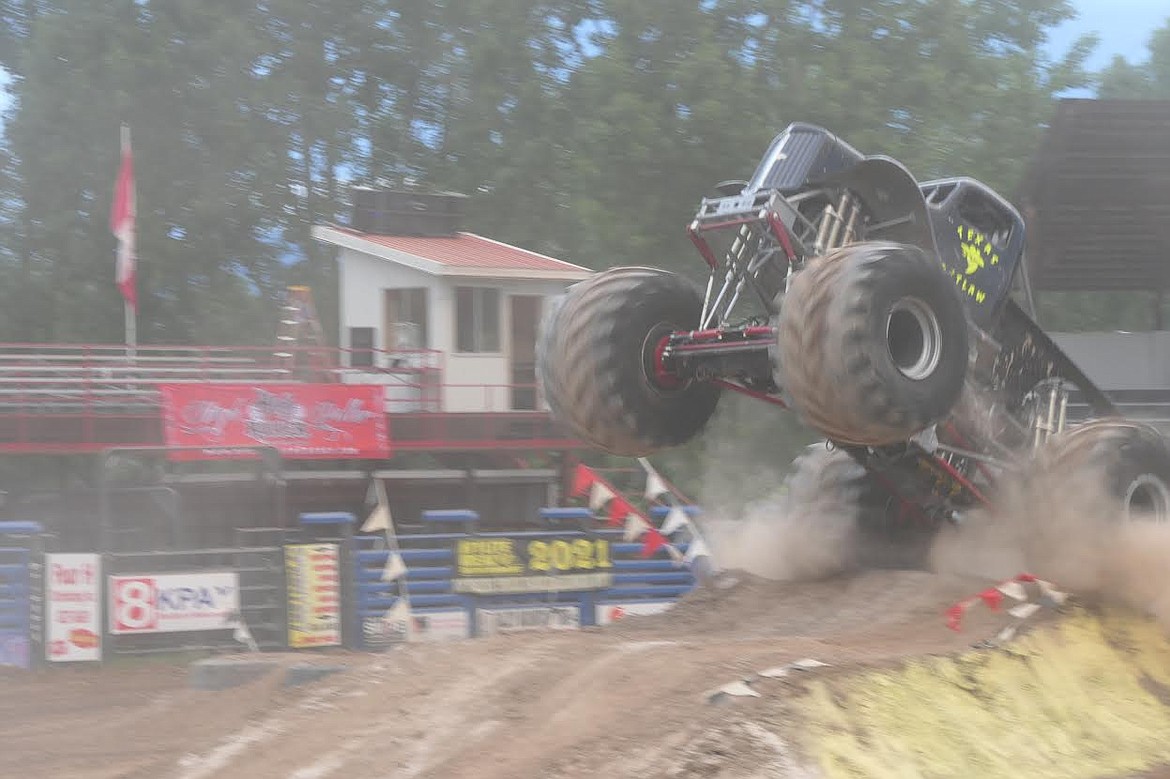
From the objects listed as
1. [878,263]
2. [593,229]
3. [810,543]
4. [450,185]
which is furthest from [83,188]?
[878,263]

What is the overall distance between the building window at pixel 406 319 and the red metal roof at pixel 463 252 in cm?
67

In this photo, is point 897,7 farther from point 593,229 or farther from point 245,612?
point 245,612

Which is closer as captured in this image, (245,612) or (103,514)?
(245,612)

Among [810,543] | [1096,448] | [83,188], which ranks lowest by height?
[810,543]

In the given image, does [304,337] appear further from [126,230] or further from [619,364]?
[619,364]

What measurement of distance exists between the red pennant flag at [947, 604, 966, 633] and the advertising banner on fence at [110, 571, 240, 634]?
645 cm

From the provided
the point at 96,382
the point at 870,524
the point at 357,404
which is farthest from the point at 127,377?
the point at 870,524

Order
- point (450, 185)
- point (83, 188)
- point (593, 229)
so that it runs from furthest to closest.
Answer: point (450, 185) < point (83, 188) < point (593, 229)

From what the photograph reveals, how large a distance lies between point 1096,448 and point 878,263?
8.10 feet

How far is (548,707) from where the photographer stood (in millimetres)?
7172

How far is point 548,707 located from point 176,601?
621 centimetres

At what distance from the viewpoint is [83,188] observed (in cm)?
2878

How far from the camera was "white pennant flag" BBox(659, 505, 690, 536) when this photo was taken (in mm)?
14188

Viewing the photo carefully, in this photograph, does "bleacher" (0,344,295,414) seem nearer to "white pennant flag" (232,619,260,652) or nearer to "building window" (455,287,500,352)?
"building window" (455,287,500,352)
